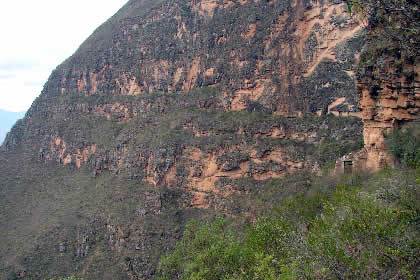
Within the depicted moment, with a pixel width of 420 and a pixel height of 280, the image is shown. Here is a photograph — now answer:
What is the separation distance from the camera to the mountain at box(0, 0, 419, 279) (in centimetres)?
4181

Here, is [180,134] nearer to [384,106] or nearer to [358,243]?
[384,106]

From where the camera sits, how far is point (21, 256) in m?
43.7

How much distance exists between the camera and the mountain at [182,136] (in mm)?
41812

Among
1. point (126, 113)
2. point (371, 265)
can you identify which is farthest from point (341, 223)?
point (126, 113)

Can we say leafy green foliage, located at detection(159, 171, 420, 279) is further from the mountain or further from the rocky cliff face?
the rocky cliff face

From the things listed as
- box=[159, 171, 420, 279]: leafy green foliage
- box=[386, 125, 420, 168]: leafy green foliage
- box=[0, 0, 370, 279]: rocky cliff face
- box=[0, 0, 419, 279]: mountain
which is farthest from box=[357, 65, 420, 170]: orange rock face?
box=[0, 0, 370, 279]: rocky cliff face

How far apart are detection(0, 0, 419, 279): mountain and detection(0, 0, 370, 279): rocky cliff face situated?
0.62 ft

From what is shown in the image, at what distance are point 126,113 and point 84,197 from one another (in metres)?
16.7

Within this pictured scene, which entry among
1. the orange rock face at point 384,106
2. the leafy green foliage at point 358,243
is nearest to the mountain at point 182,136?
the orange rock face at point 384,106

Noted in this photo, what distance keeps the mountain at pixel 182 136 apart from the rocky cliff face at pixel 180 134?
0.19 metres

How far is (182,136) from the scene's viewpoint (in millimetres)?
49688

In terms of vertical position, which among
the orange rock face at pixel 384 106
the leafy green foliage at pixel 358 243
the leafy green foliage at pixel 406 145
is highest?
the orange rock face at pixel 384 106

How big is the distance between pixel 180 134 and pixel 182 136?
2.22 feet

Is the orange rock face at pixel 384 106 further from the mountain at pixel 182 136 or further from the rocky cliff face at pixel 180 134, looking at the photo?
the rocky cliff face at pixel 180 134
